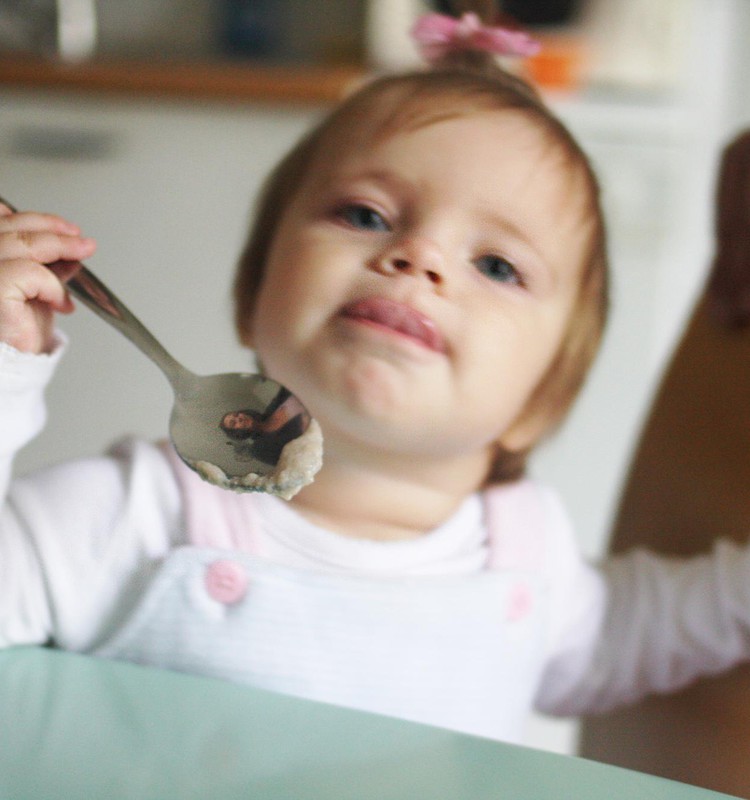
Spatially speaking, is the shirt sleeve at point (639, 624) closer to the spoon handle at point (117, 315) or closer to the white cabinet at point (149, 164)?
the spoon handle at point (117, 315)

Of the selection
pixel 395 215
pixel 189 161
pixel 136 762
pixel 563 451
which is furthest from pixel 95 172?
pixel 136 762

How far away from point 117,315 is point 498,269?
0.56 feet

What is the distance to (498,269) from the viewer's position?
46cm

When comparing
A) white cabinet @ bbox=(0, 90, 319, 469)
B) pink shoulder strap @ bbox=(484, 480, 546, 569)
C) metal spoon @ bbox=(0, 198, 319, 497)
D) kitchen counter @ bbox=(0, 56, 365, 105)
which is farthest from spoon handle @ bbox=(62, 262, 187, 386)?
kitchen counter @ bbox=(0, 56, 365, 105)

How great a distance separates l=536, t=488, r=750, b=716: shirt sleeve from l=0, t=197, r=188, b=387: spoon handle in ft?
0.85

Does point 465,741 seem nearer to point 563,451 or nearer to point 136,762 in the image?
point 136,762

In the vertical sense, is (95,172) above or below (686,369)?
below

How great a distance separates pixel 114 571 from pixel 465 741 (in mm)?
192

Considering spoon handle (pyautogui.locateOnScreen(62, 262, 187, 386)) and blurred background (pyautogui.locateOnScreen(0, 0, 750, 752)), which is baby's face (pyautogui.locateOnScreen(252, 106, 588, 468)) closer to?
spoon handle (pyautogui.locateOnScreen(62, 262, 187, 386))

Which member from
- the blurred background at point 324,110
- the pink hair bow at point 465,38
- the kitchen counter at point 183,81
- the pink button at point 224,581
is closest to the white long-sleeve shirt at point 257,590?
the pink button at point 224,581

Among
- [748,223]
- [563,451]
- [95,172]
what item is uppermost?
[748,223]

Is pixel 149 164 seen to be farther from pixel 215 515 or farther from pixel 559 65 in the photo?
pixel 215 515

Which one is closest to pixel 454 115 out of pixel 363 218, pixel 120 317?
pixel 363 218

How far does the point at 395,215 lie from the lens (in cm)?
45
